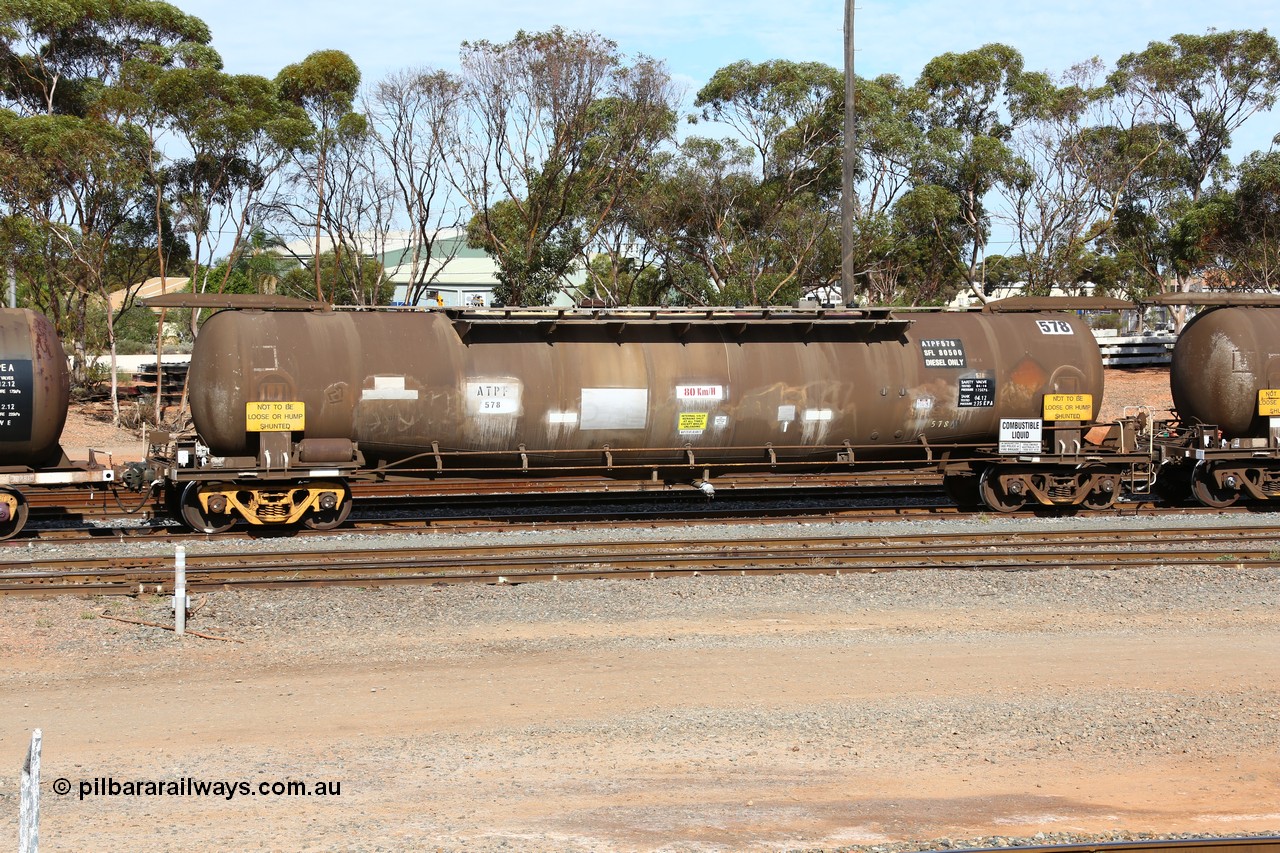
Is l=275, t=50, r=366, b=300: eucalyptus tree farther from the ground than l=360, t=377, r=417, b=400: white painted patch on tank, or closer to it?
farther from the ground

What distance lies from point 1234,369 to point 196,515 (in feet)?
57.9

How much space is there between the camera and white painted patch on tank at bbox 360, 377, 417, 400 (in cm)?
1828

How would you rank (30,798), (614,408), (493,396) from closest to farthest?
(30,798)
(493,396)
(614,408)

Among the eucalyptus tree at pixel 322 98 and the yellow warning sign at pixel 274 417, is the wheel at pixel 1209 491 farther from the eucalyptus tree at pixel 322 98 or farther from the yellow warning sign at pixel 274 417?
the eucalyptus tree at pixel 322 98

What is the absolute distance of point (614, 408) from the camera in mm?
19109

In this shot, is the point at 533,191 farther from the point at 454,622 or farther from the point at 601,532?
the point at 454,622

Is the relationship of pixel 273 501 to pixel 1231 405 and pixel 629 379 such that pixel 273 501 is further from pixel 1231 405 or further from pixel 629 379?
pixel 1231 405

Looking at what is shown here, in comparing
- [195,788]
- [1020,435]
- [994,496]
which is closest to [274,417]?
[195,788]

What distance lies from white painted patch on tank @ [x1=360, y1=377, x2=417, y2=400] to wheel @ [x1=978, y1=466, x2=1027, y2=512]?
393 inches

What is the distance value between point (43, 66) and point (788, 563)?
124 ft

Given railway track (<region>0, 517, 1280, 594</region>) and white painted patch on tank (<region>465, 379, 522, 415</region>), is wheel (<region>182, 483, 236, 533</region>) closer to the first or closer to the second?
railway track (<region>0, 517, 1280, 594</region>)

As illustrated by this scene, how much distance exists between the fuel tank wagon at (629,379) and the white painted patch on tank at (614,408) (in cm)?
2

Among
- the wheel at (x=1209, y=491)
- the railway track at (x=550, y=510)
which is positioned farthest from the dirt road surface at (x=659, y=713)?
the wheel at (x=1209, y=491)

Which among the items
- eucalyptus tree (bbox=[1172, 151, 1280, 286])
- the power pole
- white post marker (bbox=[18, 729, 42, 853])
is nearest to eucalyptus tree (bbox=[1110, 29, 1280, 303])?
eucalyptus tree (bbox=[1172, 151, 1280, 286])
